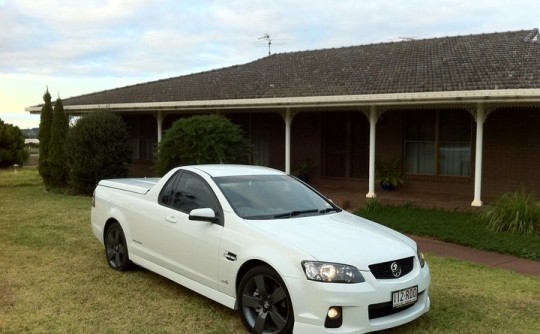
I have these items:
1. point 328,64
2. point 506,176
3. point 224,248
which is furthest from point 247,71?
point 224,248

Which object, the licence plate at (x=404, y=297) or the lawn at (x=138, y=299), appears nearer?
the licence plate at (x=404, y=297)

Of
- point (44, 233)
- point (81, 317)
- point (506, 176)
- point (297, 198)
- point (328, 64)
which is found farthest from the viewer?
point (328, 64)

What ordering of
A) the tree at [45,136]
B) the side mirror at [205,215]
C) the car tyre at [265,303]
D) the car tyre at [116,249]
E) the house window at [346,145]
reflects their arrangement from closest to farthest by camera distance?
the car tyre at [265,303], the side mirror at [205,215], the car tyre at [116,249], the house window at [346,145], the tree at [45,136]

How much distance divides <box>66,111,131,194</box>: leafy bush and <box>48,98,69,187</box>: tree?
115 centimetres

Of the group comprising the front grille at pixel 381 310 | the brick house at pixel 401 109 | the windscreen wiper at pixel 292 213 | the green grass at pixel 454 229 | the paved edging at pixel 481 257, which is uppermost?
the brick house at pixel 401 109

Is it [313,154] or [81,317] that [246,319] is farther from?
[313,154]

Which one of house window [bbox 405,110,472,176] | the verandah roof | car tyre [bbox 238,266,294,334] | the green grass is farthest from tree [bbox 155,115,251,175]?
car tyre [bbox 238,266,294,334]

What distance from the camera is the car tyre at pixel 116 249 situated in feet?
22.1

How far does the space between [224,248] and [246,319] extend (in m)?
0.68

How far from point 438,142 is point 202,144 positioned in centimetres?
582

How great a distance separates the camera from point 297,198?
5797 mm

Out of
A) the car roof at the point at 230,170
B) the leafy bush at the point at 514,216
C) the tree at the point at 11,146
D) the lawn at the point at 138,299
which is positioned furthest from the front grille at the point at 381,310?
the tree at the point at 11,146

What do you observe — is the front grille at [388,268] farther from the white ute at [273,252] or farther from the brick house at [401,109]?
the brick house at [401,109]

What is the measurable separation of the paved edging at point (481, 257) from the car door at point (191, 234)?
4457 mm
